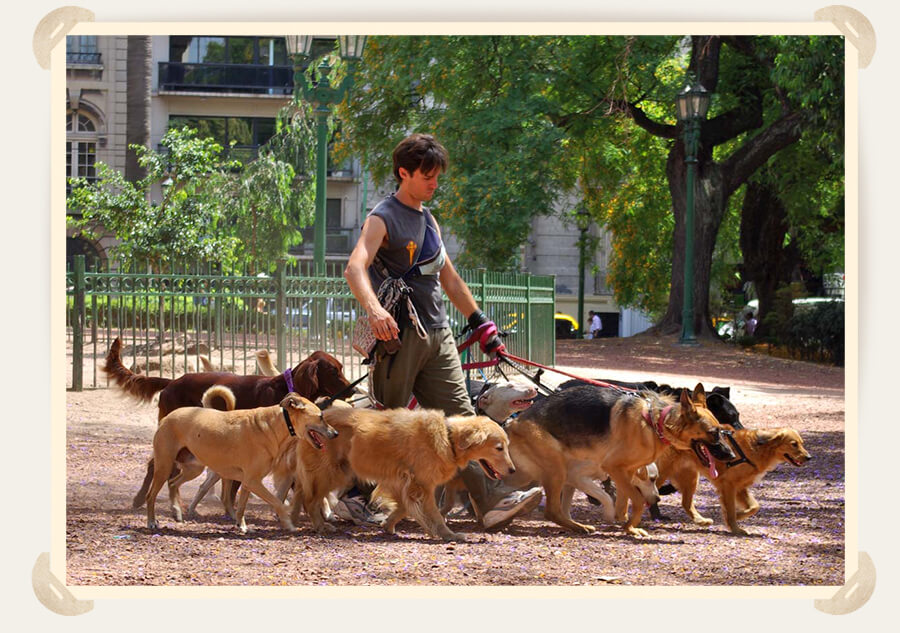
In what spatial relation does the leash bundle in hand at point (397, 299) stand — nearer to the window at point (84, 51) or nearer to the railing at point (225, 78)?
the window at point (84, 51)

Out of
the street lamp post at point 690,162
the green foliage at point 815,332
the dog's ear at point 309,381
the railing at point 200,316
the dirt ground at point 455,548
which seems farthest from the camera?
the street lamp post at point 690,162

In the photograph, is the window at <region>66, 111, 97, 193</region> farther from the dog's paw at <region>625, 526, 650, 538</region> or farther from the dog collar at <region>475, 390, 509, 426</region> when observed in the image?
the dog's paw at <region>625, 526, 650, 538</region>

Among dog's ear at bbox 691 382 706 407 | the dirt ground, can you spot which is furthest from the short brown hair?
the dirt ground

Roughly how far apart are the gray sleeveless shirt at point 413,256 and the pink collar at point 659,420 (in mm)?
1435

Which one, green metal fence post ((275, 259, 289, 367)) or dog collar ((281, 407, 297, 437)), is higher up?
green metal fence post ((275, 259, 289, 367))

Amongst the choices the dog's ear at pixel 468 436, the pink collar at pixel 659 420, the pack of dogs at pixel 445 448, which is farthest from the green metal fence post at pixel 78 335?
the pink collar at pixel 659 420

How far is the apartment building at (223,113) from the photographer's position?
1352cm

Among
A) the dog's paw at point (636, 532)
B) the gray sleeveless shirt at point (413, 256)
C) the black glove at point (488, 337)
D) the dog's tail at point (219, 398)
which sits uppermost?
the gray sleeveless shirt at point (413, 256)

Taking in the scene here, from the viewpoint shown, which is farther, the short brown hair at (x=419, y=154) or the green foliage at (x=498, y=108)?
the green foliage at (x=498, y=108)

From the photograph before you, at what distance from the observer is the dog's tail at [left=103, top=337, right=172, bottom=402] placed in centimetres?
878

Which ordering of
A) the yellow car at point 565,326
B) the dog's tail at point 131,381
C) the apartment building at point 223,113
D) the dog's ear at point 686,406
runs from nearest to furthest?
the dog's ear at point 686,406, the dog's tail at point 131,381, the apartment building at point 223,113, the yellow car at point 565,326

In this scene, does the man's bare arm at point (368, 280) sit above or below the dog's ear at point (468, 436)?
above

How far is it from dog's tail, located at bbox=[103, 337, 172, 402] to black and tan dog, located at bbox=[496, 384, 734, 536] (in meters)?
2.99

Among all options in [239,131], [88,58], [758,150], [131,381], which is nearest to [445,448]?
[131,381]
